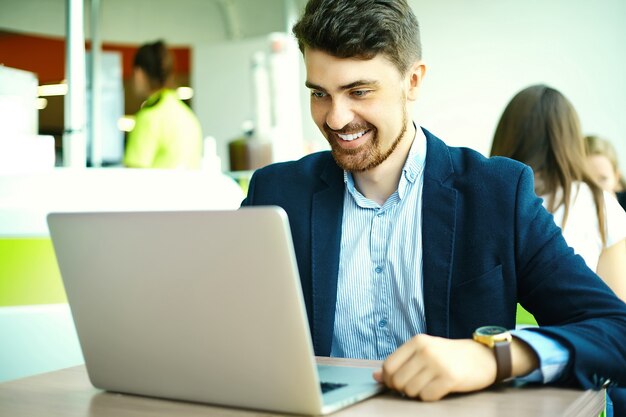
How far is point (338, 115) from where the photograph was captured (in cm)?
146

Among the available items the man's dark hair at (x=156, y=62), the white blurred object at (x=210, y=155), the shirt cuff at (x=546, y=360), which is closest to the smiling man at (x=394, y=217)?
the shirt cuff at (x=546, y=360)

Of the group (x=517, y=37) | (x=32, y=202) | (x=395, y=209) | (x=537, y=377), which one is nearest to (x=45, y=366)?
(x=32, y=202)

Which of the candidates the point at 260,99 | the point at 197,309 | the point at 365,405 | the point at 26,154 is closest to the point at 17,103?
the point at 26,154

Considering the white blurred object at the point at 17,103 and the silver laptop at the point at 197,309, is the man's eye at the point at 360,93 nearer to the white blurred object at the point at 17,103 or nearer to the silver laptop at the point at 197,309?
the silver laptop at the point at 197,309

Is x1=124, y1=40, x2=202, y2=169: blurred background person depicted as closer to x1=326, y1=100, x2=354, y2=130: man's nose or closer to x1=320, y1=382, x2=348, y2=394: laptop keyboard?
x1=326, y1=100, x2=354, y2=130: man's nose

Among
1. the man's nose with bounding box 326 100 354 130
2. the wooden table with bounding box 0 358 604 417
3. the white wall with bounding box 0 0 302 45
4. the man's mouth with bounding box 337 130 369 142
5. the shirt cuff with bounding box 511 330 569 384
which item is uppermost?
the white wall with bounding box 0 0 302 45

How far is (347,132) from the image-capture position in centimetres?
149

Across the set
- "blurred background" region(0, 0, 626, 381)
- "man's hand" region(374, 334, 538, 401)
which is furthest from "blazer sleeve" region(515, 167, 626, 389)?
"blurred background" region(0, 0, 626, 381)

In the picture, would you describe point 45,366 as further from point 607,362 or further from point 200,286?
point 607,362

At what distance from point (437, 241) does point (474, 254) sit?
2.7 inches

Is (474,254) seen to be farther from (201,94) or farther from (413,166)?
(201,94)

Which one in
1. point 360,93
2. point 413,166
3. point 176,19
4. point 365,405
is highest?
point 176,19

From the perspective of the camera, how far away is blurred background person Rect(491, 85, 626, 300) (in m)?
2.23

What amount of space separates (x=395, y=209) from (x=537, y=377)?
21.2 inches
